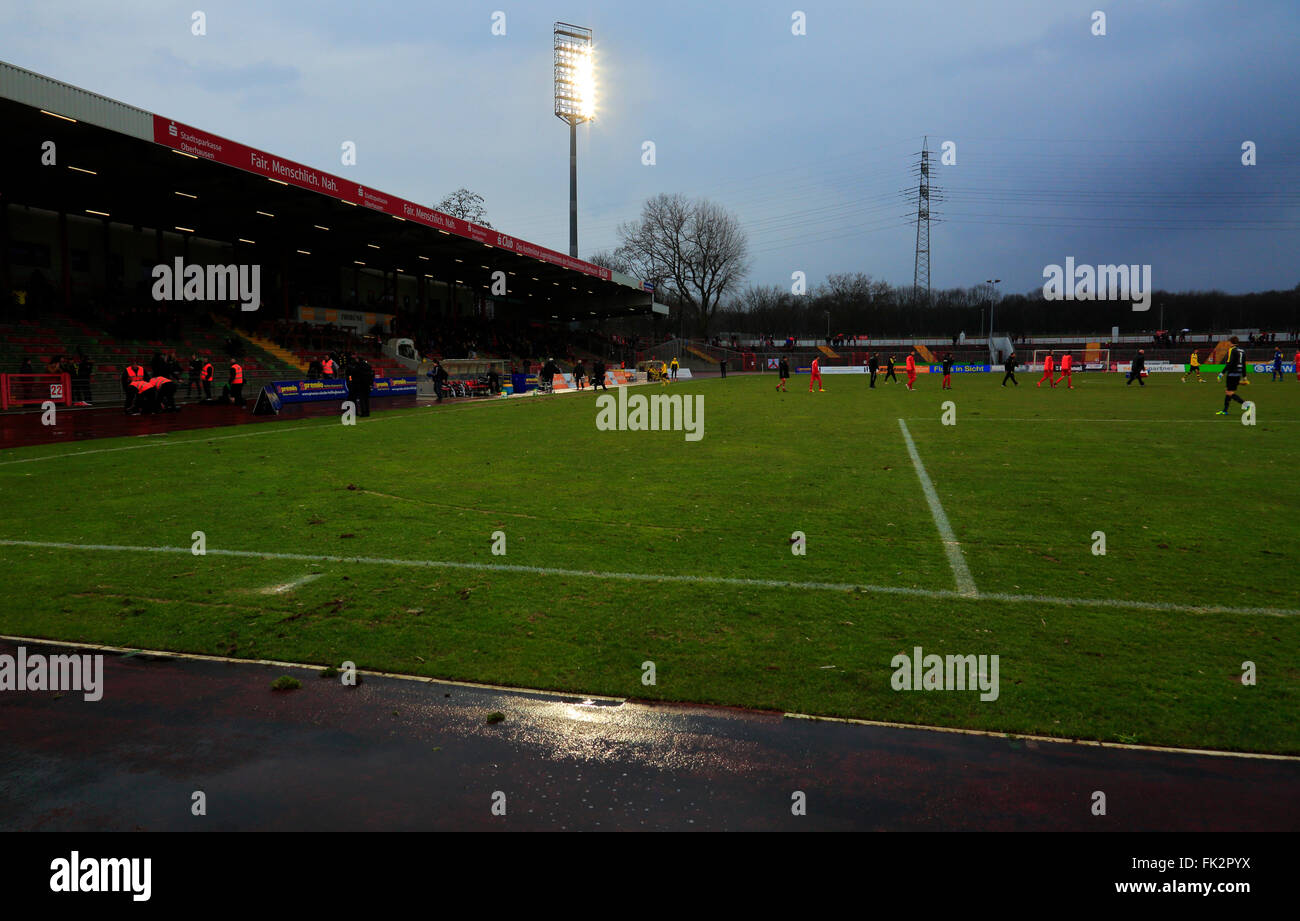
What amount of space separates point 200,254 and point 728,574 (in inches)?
1767


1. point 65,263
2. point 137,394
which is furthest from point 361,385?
point 65,263

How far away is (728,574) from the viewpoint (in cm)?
634

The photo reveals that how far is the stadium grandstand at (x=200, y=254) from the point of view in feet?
83.0

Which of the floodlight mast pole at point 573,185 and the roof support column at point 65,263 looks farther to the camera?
the floodlight mast pole at point 573,185

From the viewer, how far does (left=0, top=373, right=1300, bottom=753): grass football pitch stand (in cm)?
424

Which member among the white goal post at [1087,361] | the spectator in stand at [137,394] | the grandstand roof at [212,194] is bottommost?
the spectator in stand at [137,394]

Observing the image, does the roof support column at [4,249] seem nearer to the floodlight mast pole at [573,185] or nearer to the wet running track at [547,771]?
the wet running track at [547,771]

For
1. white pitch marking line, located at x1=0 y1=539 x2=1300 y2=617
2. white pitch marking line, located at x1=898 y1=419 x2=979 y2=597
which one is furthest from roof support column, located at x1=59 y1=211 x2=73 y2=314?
white pitch marking line, located at x1=898 y1=419 x2=979 y2=597

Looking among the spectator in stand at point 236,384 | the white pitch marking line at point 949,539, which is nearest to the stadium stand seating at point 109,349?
the spectator in stand at point 236,384

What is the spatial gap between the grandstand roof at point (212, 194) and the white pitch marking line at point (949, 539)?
2396 cm

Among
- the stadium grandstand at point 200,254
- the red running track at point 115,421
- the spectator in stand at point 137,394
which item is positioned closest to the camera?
the red running track at point 115,421

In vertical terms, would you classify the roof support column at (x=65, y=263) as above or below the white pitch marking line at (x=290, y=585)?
above

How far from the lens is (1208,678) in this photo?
13.8 ft
